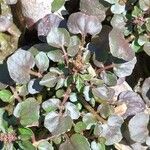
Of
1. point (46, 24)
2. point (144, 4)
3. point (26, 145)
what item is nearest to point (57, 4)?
point (46, 24)

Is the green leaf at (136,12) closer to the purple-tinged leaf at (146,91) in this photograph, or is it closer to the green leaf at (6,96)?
the purple-tinged leaf at (146,91)

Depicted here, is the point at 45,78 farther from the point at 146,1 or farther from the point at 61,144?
the point at 146,1

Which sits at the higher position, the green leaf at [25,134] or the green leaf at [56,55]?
the green leaf at [56,55]

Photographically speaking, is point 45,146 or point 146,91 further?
point 146,91

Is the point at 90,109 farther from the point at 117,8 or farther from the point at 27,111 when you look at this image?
the point at 117,8

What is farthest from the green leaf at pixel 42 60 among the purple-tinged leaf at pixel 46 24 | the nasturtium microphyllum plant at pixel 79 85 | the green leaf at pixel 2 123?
the green leaf at pixel 2 123

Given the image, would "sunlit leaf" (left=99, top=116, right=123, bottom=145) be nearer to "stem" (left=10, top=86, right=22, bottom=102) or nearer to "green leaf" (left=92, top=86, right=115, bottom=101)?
"green leaf" (left=92, top=86, right=115, bottom=101)

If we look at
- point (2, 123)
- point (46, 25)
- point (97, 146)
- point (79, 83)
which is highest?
point (46, 25)

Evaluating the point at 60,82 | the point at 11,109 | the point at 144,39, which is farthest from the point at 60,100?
the point at 144,39
